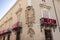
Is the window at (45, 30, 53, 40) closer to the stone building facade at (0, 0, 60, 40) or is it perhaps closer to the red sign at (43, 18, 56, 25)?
the stone building facade at (0, 0, 60, 40)

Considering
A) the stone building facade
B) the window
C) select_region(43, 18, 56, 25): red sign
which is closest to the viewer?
the stone building facade

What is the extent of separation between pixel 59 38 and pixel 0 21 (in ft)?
45.8

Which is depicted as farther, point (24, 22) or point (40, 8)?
point (40, 8)

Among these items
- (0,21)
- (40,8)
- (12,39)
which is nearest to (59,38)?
(40,8)

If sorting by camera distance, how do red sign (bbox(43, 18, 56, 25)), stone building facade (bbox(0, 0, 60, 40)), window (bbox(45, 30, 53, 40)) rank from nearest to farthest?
stone building facade (bbox(0, 0, 60, 40)), red sign (bbox(43, 18, 56, 25)), window (bbox(45, 30, 53, 40))

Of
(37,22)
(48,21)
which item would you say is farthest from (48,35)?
(37,22)

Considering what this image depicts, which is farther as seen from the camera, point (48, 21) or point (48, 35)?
point (48, 35)

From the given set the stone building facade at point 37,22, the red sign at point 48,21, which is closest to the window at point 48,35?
the stone building facade at point 37,22

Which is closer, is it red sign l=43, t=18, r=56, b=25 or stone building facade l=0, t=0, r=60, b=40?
stone building facade l=0, t=0, r=60, b=40

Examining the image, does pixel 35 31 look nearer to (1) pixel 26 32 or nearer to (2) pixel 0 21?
(1) pixel 26 32

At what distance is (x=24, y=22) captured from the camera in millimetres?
12781

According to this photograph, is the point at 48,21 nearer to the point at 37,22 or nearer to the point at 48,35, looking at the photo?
the point at 37,22

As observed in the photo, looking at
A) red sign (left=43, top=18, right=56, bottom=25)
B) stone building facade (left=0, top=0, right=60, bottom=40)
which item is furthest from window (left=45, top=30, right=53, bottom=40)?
red sign (left=43, top=18, right=56, bottom=25)

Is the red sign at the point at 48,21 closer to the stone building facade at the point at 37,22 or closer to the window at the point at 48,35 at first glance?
the stone building facade at the point at 37,22
